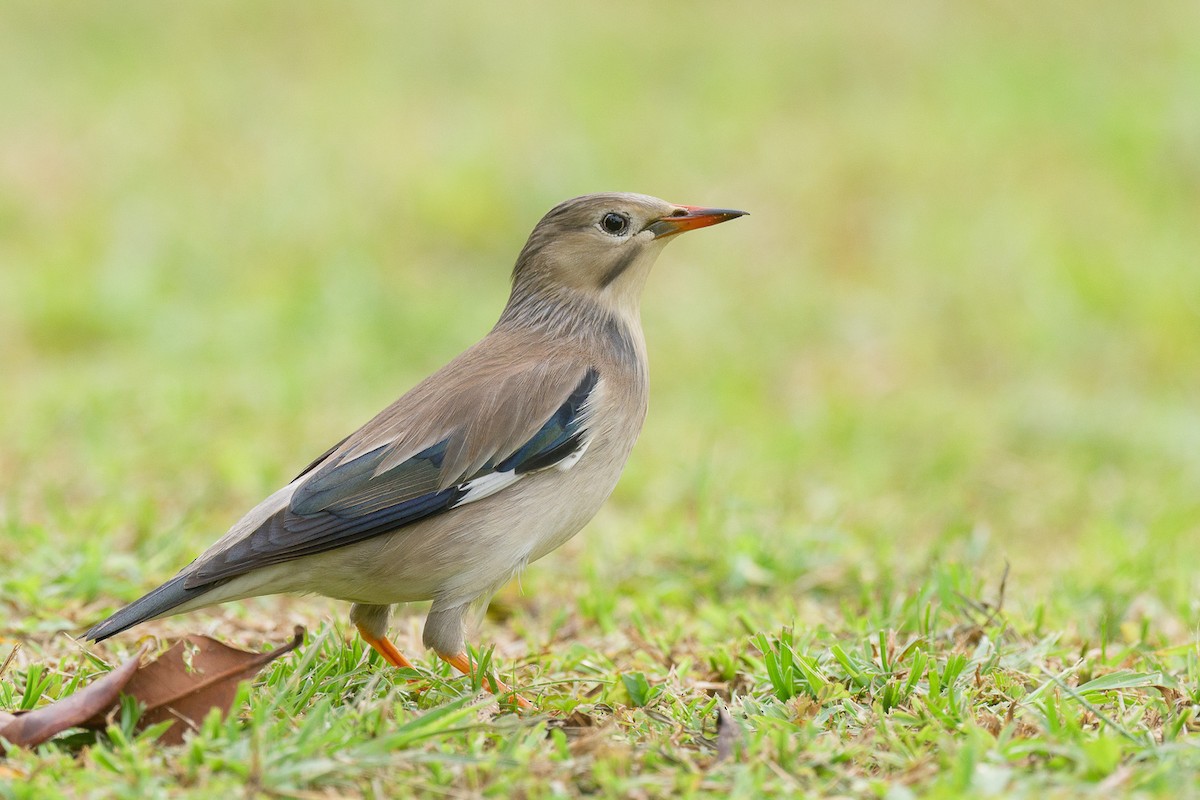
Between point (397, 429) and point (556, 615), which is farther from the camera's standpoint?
point (556, 615)

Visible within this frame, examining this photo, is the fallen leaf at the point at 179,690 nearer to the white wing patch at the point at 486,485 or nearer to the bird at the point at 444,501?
the bird at the point at 444,501

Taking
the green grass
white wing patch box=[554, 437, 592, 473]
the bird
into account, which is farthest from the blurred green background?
white wing patch box=[554, 437, 592, 473]

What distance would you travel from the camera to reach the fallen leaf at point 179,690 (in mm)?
3736

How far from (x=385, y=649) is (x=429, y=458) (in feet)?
2.09

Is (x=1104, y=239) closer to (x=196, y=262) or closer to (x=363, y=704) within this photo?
(x=196, y=262)

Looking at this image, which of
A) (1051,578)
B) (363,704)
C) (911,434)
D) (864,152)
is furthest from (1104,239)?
(363,704)

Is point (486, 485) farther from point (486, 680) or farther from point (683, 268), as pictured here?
point (683, 268)

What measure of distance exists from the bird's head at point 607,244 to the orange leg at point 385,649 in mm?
1414

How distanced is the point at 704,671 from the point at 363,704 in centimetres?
136

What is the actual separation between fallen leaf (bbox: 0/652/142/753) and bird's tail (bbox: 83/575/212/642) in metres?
0.33

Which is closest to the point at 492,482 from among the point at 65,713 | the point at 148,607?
the point at 148,607

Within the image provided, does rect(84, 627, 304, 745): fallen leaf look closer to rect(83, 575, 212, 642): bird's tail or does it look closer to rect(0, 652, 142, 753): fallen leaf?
rect(0, 652, 142, 753): fallen leaf

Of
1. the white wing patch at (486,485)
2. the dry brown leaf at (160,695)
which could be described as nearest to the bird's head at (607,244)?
the white wing patch at (486,485)

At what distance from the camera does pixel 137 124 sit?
42.7ft
